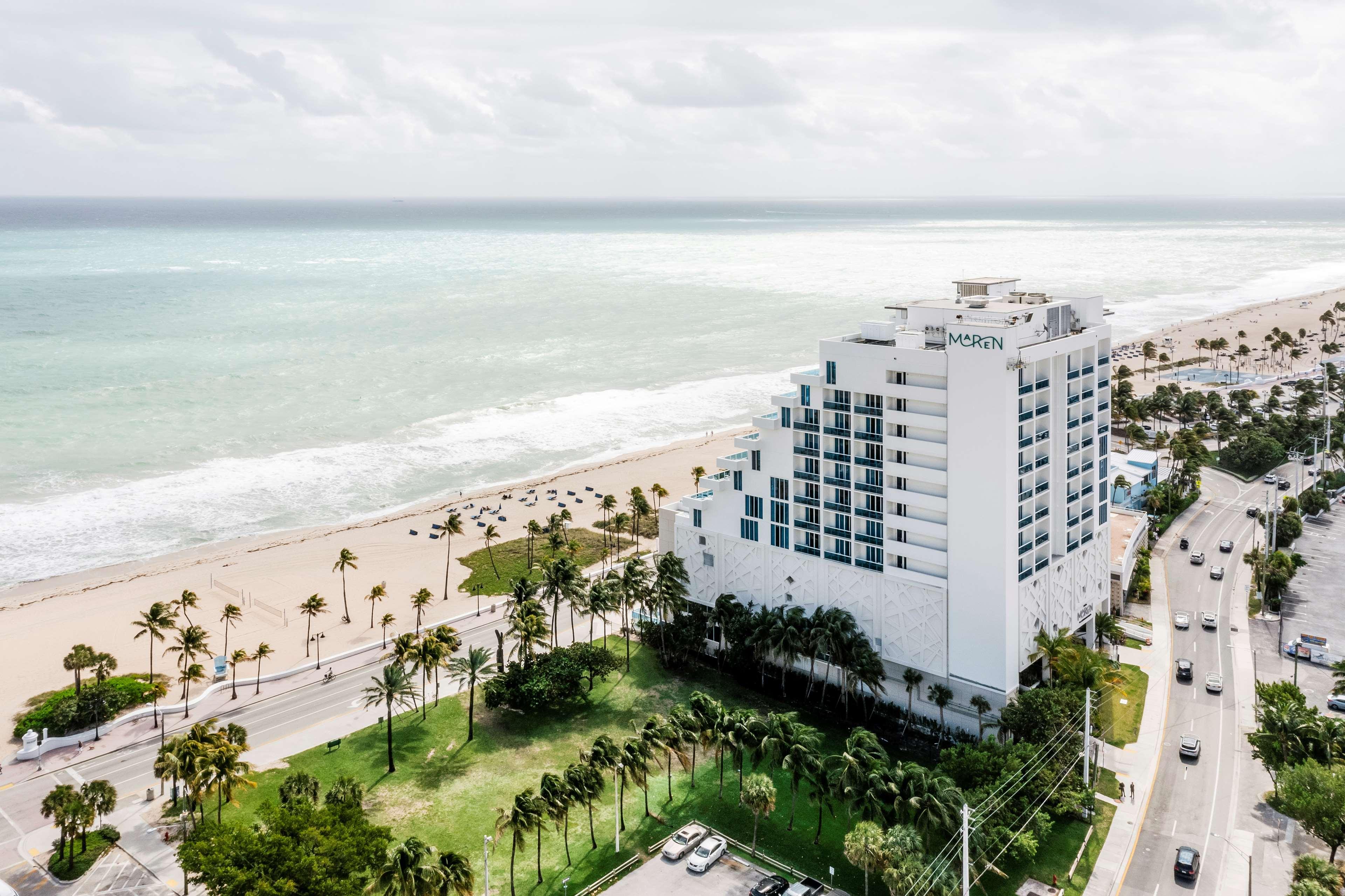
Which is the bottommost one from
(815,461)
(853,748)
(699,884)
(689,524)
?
(699,884)

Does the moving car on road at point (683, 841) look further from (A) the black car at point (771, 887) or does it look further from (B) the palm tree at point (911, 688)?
(B) the palm tree at point (911, 688)

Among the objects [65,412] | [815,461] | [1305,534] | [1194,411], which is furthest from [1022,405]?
[65,412]

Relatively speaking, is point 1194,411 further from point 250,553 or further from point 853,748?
point 250,553

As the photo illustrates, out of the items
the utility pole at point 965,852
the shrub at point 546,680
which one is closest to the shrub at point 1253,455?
the shrub at point 546,680

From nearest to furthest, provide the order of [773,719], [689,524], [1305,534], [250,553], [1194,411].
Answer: [773,719]
[689,524]
[1305,534]
[250,553]
[1194,411]

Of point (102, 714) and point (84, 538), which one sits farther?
point (84, 538)

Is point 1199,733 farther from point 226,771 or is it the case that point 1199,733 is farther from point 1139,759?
point 226,771
